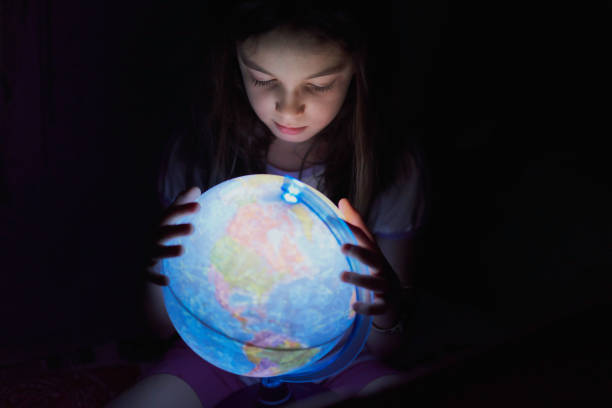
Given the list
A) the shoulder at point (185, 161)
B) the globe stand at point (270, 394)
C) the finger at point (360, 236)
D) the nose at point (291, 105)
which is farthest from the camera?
the shoulder at point (185, 161)

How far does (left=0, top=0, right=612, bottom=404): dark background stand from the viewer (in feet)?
5.24

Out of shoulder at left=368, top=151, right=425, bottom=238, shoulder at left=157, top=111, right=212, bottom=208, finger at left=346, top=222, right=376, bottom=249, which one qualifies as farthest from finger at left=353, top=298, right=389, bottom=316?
shoulder at left=157, top=111, right=212, bottom=208

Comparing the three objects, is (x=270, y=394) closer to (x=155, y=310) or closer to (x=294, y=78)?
(x=155, y=310)

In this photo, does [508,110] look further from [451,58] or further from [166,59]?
[166,59]

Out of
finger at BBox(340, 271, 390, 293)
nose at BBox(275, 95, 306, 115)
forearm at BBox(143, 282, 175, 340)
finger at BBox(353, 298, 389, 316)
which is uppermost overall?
nose at BBox(275, 95, 306, 115)

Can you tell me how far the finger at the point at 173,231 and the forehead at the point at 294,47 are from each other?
41 cm

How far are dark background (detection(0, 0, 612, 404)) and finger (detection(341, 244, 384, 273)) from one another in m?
0.63

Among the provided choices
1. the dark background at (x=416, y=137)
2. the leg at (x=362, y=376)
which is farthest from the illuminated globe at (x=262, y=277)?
the dark background at (x=416, y=137)

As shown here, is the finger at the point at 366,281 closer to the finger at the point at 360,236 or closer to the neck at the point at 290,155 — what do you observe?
the finger at the point at 360,236

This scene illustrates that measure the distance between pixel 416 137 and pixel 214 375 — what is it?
0.99m

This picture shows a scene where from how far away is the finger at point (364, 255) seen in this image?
89 cm

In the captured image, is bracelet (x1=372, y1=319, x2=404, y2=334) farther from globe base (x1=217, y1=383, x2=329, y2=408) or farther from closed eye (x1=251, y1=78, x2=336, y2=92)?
closed eye (x1=251, y1=78, x2=336, y2=92)

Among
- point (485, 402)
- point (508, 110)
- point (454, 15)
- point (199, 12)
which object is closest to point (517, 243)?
point (508, 110)

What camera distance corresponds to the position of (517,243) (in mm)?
1871
